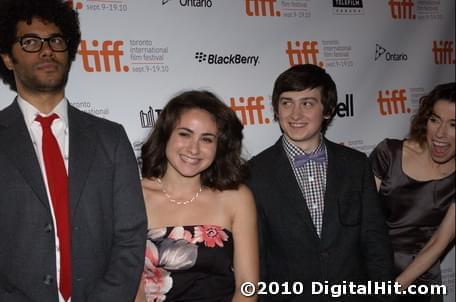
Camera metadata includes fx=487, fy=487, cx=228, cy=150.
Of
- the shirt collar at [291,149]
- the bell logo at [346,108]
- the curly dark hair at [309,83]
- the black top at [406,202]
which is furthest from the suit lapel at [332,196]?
the bell logo at [346,108]

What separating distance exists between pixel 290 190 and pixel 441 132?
2.84 ft

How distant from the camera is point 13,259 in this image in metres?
1.65

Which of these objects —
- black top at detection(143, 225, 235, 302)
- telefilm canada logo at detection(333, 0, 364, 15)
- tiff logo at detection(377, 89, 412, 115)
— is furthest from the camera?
tiff logo at detection(377, 89, 412, 115)

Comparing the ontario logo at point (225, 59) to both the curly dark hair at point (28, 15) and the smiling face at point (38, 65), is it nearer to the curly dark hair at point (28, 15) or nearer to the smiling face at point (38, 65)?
the curly dark hair at point (28, 15)

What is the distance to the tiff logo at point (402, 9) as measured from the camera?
9.48 ft

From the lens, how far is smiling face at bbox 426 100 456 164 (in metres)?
2.38

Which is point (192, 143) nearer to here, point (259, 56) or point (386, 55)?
point (259, 56)

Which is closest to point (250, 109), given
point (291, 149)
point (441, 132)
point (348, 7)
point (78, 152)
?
point (291, 149)

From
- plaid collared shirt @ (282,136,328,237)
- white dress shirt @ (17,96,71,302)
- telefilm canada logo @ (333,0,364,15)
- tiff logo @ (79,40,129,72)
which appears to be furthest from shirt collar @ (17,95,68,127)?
telefilm canada logo @ (333,0,364,15)

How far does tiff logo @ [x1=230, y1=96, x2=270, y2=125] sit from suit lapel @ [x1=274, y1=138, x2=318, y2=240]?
0.52 m

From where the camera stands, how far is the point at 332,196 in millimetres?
2135

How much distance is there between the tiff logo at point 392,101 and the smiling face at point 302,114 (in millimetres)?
858

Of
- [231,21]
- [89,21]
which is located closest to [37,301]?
[89,21]

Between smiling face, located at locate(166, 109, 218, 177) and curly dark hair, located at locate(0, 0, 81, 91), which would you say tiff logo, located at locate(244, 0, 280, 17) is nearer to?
smiling face, located at locate(166, 109, 218, 177)
